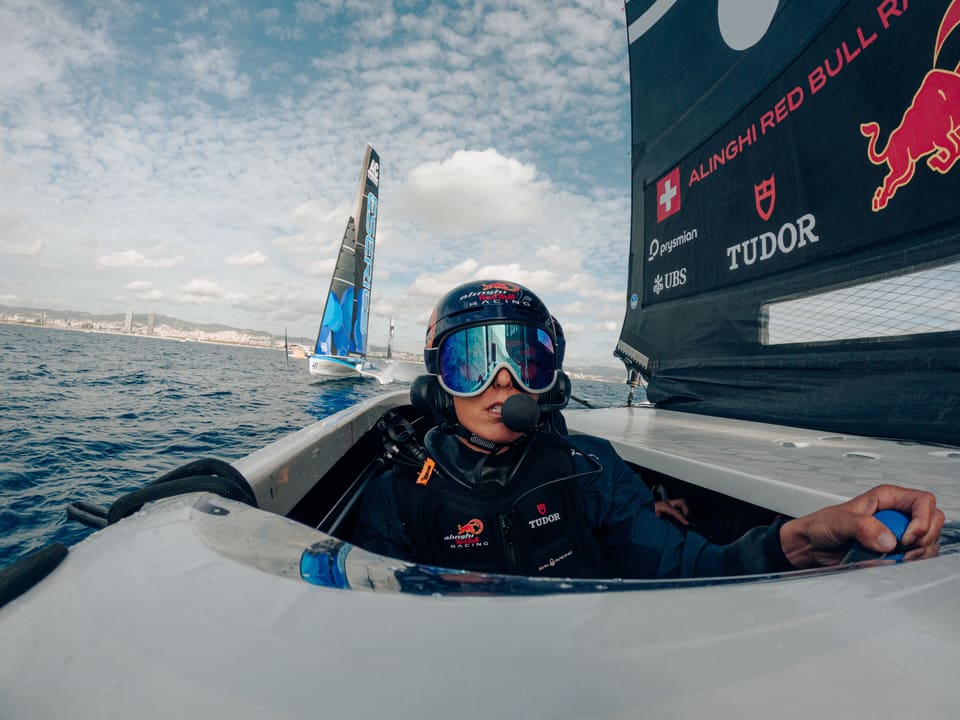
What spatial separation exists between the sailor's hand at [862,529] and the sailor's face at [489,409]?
0.88 metres

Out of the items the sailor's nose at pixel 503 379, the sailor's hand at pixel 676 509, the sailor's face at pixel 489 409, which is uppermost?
the sailor's nose at pixel 503 379

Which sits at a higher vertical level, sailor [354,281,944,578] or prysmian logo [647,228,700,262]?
prysmian logo [647,228,700,262]

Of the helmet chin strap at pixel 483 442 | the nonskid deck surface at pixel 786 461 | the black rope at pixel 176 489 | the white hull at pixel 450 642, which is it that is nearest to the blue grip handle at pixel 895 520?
the white hull at pixel 450 642

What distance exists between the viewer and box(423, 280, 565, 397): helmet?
5.60 feet

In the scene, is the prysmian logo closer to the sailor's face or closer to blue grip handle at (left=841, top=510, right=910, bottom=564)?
the sailor's face

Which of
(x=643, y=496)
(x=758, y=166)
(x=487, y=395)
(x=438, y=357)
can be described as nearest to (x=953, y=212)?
(x=758, y=166)

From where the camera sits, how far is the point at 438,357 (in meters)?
1.77

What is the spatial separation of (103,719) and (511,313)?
1516 millimetres

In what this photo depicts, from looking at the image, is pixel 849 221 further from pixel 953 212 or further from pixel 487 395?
pixel 487 395

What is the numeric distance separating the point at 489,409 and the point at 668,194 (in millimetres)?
3942

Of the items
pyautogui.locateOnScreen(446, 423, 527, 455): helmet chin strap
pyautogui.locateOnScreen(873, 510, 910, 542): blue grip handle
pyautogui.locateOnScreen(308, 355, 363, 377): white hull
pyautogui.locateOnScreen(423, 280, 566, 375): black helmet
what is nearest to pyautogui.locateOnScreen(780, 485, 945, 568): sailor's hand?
pyautogui.locateOnScreen(873, 510, 910, 542): blue grip handle

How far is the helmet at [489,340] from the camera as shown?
1708 millimetres

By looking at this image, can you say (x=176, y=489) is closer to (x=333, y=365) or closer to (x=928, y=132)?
(x=928, y=132)

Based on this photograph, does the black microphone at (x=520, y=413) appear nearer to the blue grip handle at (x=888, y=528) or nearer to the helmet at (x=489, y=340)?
the helmet at (x=489, y=340)
